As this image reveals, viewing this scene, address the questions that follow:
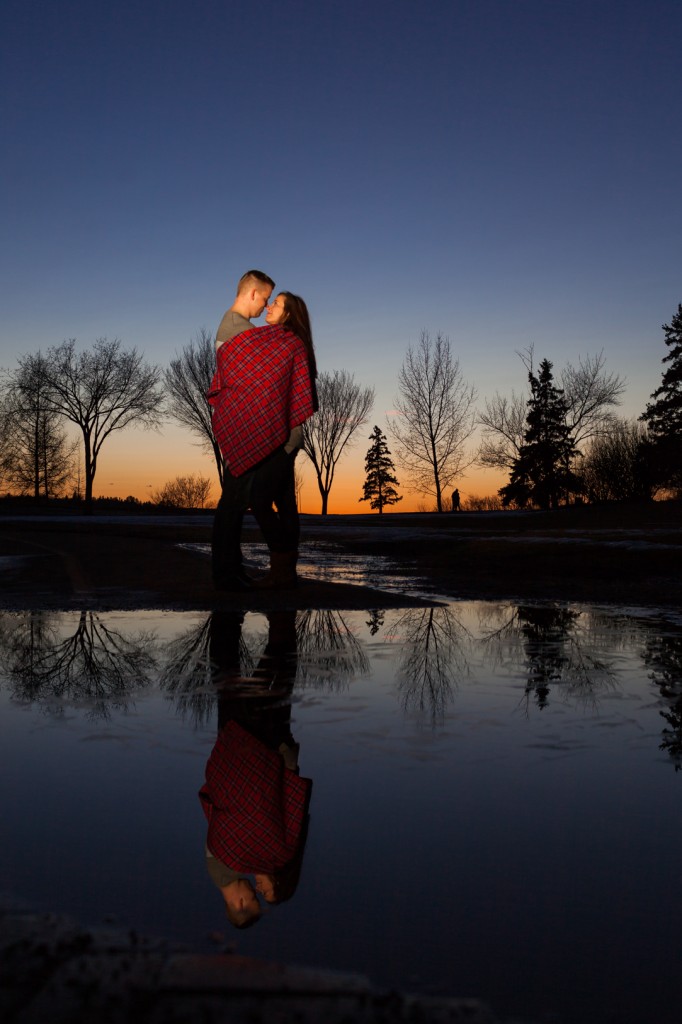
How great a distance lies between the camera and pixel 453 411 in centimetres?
5544

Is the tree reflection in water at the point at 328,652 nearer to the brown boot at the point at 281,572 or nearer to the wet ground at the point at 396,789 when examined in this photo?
the wet ground at the point at 396,789

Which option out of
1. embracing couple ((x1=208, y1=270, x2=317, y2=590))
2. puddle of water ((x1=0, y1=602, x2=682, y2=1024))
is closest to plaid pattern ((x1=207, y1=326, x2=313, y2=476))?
embracing couple ((x1=208, y1=270, x2=317, y2=590))

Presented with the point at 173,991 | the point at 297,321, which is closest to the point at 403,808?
the point at 173,991

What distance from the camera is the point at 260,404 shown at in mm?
5918

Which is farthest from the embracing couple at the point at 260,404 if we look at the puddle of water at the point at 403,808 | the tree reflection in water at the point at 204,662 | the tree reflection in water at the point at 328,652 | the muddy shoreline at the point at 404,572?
the puddle of water at the point at 403,808

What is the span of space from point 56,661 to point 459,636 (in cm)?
205

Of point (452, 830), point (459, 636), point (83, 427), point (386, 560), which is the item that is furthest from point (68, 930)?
point (83, 427)

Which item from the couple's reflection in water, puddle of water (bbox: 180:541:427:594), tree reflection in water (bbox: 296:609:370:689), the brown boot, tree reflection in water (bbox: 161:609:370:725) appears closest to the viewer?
the couple's reflection in water

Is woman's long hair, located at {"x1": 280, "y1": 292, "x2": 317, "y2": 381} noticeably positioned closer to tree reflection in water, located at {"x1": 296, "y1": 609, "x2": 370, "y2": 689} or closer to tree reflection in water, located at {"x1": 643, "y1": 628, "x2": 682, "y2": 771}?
tree reflection in water, located at {"x1": 296, "y1": 609, "x2": 370, "y2": 689}

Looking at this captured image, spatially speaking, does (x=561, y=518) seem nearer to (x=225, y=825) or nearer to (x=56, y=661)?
(x=56, y=661)

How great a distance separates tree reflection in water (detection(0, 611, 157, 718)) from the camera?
10.1 feet

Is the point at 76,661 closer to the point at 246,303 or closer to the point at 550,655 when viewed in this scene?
the point at 550,655

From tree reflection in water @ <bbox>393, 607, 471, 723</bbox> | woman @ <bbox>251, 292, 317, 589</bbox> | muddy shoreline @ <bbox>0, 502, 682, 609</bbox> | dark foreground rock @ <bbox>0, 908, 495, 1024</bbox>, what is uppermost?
woman @ <bbox>251, 292, 317, 589</bbox>

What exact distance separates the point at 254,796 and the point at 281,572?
4.67 m
